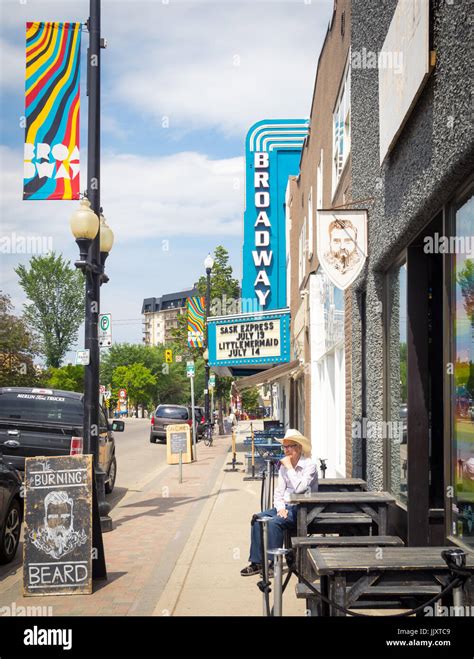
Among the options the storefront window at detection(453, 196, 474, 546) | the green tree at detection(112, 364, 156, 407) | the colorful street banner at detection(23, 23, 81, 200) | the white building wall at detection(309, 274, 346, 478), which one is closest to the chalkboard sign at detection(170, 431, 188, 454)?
the white building wall at detection(309, 274, 346, 478)

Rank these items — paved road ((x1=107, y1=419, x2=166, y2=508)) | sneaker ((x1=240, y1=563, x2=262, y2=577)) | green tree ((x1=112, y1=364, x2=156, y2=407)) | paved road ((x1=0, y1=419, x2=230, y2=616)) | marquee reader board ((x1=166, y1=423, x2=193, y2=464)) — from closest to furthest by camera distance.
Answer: paved road ((x1=0, y1=419, x2=230, y2=616)) < sneaker ((x1=240, y1=563, x2=262, y2=577)) < paved road ((x1=107, y1=419, x2=166, y2=508)) < marquee reader board ((x1=166, y1=423, x2=193, y2=464)) < green tree ((x1=112, y1=364, x2=156, y2=407))

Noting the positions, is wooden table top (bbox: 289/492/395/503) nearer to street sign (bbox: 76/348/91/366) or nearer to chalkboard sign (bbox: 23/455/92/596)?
chalkboard sign (bbox: 23/455/92/596)

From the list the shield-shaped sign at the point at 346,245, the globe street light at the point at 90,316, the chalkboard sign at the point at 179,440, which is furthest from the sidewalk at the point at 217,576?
the chalkboard sign at the point at 179,440

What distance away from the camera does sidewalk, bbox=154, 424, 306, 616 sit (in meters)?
6.75

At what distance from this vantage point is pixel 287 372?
20.9 m

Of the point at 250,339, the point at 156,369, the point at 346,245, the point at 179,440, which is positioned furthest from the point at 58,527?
the point at 156,369

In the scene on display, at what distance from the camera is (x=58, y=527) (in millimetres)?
7434

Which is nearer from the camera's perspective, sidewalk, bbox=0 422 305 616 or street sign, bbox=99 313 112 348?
sidewalk, bbox=0 422 305 616

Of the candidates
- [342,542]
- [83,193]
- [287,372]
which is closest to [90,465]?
[342,542]

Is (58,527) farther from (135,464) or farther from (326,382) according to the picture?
(135,464)

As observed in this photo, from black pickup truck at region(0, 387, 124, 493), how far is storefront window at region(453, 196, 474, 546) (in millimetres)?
7456

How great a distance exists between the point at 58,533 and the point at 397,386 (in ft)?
11.6
